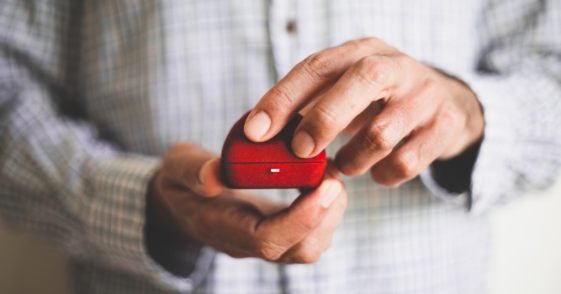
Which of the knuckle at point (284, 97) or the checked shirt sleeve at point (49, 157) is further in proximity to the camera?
the checked shirt sleeve at point (49, 157)

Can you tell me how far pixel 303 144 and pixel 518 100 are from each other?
0.61 meters

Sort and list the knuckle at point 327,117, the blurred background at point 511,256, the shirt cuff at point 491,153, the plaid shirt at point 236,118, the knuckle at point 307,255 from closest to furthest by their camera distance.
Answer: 1. the knuckle at point 327,117
2. the knuckle at point 307,255
3. the shirt cuff at point 491,153
4. the plaid shirt at point 236,118
5. the blurred background at point 511,256

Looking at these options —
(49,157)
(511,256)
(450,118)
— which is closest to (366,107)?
(450,118)

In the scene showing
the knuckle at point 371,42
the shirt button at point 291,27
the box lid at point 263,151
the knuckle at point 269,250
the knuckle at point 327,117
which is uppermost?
the knuckle at point 371,42

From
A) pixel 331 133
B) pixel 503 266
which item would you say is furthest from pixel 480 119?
pixel 503 266

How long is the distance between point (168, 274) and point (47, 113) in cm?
59

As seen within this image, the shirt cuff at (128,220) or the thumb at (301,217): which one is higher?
the thumb at (301,217)

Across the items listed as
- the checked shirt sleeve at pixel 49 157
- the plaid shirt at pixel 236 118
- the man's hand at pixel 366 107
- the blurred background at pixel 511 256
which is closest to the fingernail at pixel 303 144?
the man's hand at pixel 366 107

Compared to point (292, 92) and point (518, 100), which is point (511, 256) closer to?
point (518, 100)

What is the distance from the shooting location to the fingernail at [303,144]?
13.8 inches

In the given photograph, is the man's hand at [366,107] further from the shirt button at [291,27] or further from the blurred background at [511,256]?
the blurred background at [511,256]

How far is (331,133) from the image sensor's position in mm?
338

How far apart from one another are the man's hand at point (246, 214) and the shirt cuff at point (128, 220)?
0.17 metres

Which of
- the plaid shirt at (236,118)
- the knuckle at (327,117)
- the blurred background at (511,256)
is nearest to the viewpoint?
the knuckle at (327,117)
